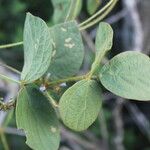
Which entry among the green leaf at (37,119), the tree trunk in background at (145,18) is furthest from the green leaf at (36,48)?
the tree trunk in background at (145,18)

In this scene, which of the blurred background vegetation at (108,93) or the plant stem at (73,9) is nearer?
the plant stem at (73,9)

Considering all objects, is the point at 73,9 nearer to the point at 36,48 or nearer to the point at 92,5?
the point at 92,5

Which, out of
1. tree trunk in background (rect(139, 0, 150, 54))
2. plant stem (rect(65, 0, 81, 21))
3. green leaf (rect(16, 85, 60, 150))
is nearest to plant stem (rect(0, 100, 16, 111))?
green leaf (rect(16, 85, 60, 150))

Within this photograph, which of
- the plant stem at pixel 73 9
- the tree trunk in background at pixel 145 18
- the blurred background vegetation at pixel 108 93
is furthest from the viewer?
the blurred background vegetation at pixel 108 93

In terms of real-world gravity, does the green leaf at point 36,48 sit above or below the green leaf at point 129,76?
above

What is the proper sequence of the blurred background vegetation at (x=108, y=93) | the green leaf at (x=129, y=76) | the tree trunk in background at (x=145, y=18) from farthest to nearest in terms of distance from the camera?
1. the blurred background vegetation at (x=108, y=93)
2. the tree trunk in background at (x=145, y=18)
3. the green leaf at (x=129, y=76)

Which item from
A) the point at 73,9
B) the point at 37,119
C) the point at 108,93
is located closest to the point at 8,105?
the point at 37,119

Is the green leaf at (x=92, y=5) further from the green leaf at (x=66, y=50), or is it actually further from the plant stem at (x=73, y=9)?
the green leaf at (x=66, y=50)

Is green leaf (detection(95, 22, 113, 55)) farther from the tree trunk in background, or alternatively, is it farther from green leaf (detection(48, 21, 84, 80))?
the tree trunk in background

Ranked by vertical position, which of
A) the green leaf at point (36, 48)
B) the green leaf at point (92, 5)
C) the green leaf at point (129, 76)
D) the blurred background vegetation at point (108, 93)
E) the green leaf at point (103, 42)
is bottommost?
the blurred background vegetation at point (108, 93)
